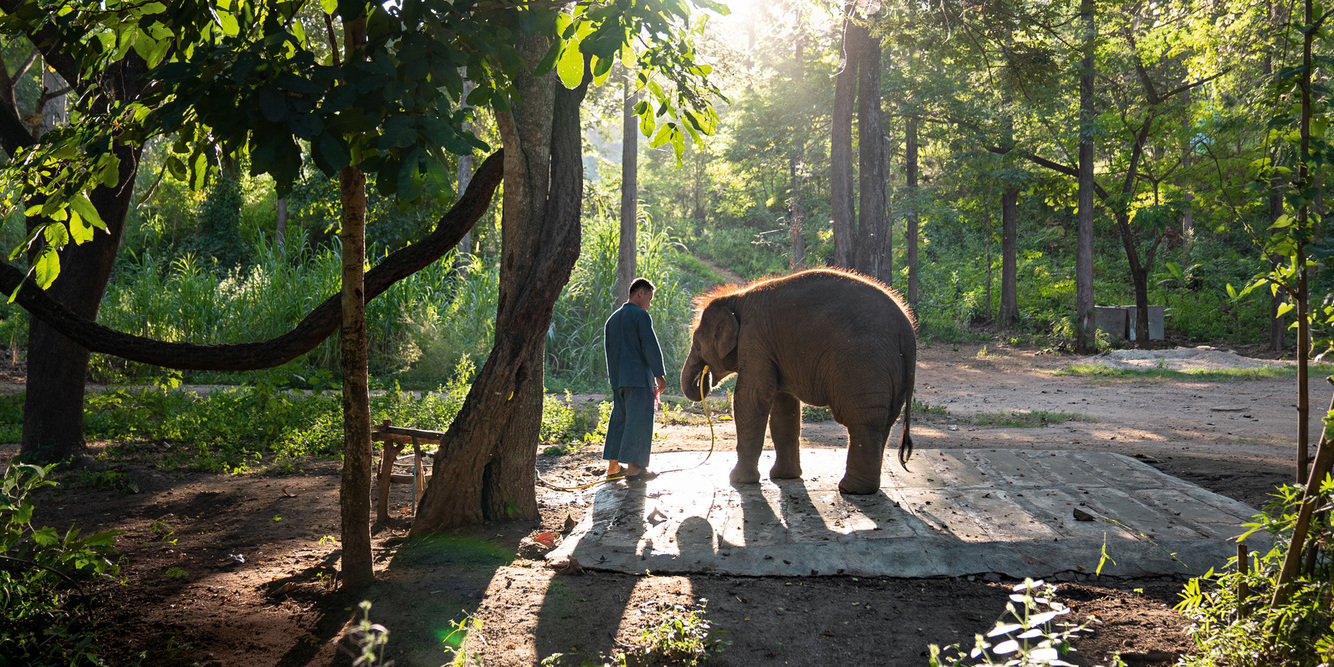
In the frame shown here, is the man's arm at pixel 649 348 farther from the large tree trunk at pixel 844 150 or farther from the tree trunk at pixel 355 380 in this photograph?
the large tree trunk at pixel 844 150

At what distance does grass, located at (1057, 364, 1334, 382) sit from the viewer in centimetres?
1407

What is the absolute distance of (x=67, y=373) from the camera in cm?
708

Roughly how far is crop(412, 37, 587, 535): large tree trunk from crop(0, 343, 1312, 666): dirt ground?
23 centimetres

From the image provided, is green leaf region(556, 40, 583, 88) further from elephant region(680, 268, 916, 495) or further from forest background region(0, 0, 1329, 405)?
elephant region(680, 268, 916, 495)

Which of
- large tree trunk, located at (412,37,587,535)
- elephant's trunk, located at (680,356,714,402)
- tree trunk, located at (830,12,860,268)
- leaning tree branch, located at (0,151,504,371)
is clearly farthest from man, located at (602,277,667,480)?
tree trunk, located at (830,12,860,268)

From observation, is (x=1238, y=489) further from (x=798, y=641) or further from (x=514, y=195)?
(x=514, y=195)

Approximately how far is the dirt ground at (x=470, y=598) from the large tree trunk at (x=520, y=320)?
0.23 metres

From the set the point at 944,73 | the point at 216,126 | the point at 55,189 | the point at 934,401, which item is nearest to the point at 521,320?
the point at 55,189

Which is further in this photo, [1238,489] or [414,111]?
[1238,489]

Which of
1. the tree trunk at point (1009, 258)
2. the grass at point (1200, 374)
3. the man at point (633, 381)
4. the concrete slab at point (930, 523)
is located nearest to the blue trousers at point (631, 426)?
the man at point (633, 381)

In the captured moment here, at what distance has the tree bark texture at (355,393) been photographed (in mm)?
3773

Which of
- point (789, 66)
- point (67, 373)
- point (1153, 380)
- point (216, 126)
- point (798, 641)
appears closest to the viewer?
point (216, 126)

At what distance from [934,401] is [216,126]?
12.2m

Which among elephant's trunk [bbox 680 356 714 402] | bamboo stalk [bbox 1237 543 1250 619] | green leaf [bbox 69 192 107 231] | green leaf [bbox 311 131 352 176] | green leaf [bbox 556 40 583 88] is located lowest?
bamboo stalk [bbox 1237 543 1250 619]
